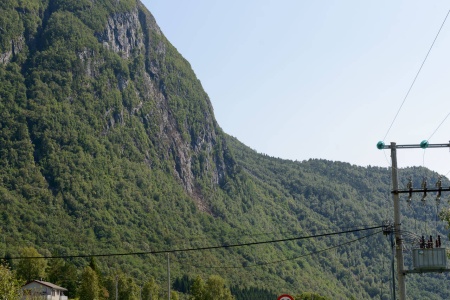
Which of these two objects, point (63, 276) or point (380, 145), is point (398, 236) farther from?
point (63, 276)

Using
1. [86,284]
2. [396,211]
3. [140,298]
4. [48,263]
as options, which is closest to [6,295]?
[396,211]

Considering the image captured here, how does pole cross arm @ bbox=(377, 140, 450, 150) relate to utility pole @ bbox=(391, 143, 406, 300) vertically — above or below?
above

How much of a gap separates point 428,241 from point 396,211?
7.78 feet

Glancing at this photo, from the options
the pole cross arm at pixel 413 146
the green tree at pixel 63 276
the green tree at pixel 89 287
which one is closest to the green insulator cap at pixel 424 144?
the pole cross arm at pixel 413 146

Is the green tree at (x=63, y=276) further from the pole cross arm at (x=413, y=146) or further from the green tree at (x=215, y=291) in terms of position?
the pole cross arm at (x=413, y=146)

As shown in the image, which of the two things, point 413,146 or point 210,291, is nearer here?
point 413,146

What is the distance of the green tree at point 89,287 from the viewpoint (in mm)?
150875

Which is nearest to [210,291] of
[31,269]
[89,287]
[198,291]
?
[198,291]

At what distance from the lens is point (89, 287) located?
152m

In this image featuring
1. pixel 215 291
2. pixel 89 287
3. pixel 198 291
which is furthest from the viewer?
pixel 215 291

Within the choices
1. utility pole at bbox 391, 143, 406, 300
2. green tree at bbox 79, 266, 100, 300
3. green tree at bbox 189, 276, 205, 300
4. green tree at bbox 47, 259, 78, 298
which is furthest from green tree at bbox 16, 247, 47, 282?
utility pole at bbox 391, 143, 406, 300

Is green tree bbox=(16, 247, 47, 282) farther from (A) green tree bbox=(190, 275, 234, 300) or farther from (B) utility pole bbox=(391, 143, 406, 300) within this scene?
(B) utility pole bbox=(391, 143, 406, 300)

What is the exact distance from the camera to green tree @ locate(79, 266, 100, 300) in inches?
5940

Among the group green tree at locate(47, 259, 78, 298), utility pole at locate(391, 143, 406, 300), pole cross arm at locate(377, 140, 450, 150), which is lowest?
utility pole at locate(391, 143, 406, 300)
